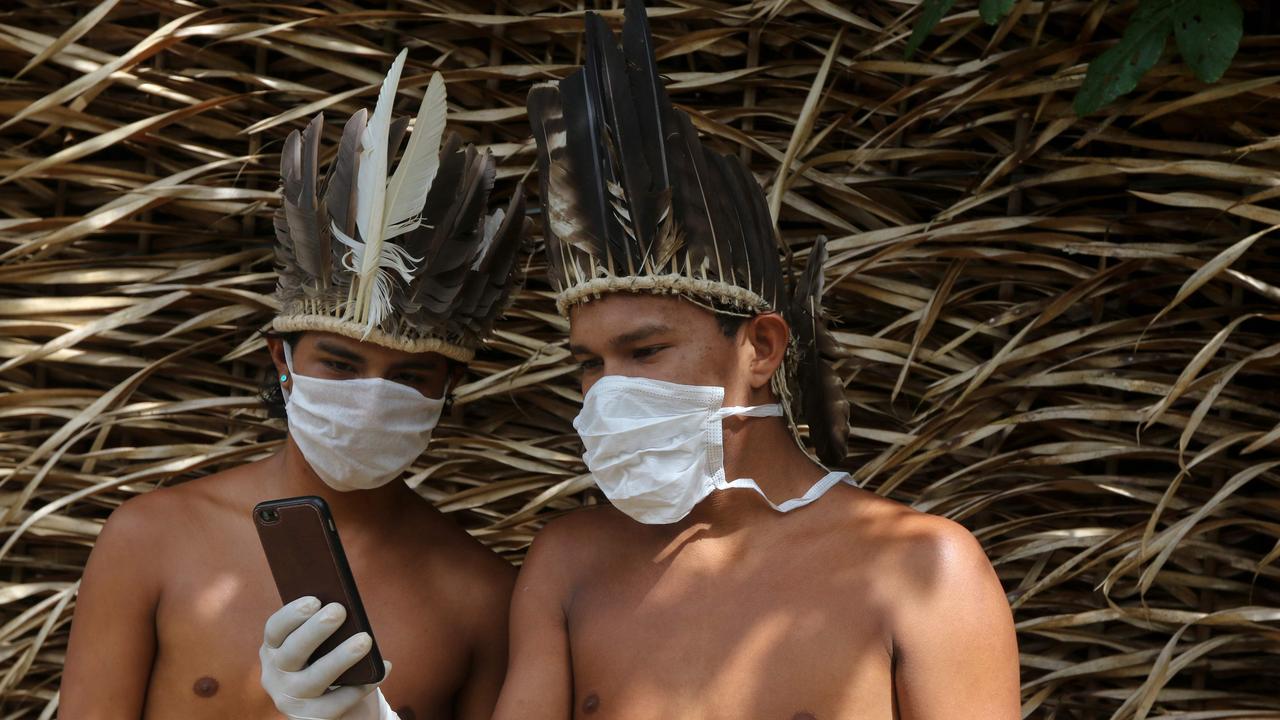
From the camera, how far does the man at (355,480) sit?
6.40 ft

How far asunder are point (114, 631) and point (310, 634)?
0.55m

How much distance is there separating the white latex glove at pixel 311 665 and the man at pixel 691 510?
25 millimetres

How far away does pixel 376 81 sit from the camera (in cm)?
264

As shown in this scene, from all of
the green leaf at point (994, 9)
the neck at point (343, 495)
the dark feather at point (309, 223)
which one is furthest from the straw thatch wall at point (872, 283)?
the dark feather at point (309, 223)

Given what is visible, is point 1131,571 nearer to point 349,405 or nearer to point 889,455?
point 889,455

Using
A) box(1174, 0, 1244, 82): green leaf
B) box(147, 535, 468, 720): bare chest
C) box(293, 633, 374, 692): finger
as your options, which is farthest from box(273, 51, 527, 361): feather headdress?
box(1174, 0, 1244, 82): green leaf

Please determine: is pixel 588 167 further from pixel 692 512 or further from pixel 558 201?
pixel 692 512

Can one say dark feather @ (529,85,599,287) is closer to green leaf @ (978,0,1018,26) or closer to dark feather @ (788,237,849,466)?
dark feather @ (788,237,849,466)

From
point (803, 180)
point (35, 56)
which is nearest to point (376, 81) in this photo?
point (35, 56)

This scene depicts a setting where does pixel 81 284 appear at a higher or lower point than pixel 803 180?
lower

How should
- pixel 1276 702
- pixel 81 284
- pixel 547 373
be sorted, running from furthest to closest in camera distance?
pixel 81 284
pixel 547 373
pixel 1276 702

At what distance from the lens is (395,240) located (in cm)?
201

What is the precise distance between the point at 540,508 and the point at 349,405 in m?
0.71

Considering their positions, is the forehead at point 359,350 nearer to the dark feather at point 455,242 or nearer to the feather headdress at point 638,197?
the dark feather at point 455,242
